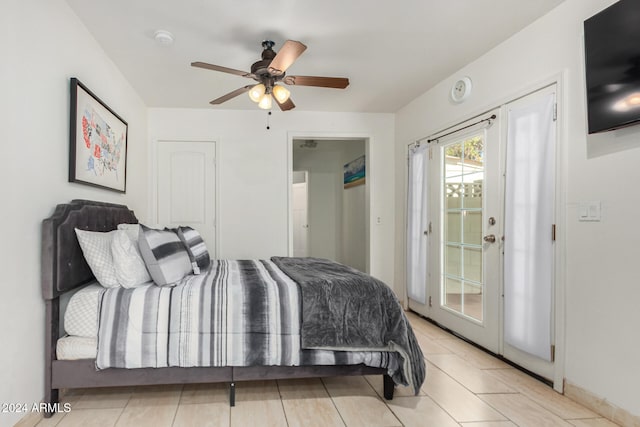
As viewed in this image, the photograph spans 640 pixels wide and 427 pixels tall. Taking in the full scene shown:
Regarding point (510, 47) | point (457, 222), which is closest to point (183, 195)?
point (457, 222)

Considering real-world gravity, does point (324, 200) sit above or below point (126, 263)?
above

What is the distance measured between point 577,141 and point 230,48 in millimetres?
2509

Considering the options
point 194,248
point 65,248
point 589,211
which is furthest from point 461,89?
point 65,248

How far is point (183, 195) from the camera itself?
4469mm

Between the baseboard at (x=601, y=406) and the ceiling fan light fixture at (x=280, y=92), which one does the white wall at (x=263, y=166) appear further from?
the baseboard at (x=601, y=406)

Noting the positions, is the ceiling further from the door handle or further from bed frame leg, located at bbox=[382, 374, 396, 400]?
bed frame leg, located at bbox=[382, 374, 396, 400]

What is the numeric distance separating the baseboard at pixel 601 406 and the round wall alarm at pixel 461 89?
232 cm

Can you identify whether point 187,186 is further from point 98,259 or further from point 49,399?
point 49,399

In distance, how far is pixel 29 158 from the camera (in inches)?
74.3

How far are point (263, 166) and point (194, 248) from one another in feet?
6.65

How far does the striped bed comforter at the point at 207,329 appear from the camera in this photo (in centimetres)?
200

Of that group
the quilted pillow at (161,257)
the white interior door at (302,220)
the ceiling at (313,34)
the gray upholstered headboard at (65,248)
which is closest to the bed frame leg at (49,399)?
the gray upholstered headboard at (65,248)

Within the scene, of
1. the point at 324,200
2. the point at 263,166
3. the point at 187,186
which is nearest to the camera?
the point at 187,186

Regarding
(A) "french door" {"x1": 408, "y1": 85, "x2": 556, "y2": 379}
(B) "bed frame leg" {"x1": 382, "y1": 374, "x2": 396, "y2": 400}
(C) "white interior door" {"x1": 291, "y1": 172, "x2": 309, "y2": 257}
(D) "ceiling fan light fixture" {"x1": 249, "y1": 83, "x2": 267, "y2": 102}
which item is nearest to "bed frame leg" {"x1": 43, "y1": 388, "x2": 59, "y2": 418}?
(B) "bed frame leg" {"x1": 382, "y1": 374, "x2": 396, "y2": 400}
